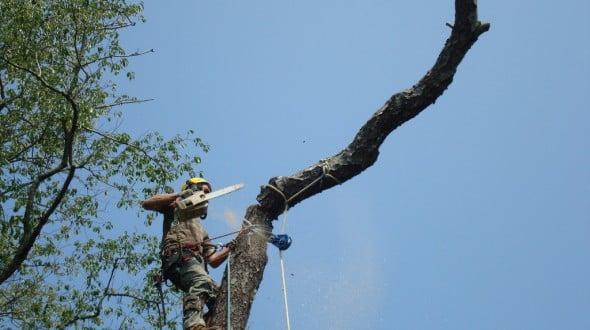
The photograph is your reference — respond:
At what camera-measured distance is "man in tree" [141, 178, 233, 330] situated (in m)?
4.20

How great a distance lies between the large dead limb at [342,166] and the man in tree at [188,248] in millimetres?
256

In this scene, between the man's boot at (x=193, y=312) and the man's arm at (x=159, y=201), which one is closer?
the man's boot at (x=193, y=312)

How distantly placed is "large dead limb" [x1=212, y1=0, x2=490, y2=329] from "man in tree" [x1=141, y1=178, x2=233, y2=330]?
0.26 meters

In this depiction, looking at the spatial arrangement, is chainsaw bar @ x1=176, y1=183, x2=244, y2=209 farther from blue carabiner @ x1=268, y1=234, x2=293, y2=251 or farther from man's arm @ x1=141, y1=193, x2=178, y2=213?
blue carabiner @ x1=268, y1=234, x2=293, y2=251

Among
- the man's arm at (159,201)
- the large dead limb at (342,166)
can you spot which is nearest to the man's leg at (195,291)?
the large dead limb at (342,166)

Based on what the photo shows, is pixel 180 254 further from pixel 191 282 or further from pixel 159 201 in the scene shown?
pixel 159 201

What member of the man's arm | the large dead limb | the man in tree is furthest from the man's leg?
the man's arm

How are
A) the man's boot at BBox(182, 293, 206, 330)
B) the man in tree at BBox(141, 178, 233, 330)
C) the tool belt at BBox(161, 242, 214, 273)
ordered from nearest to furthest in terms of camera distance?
the man's boot at BBox(182, 293, 206, 330) → the man in tree at BBox(141, 178, 233, 330) → the tool belt at BBox(161, 242, 214, 273)

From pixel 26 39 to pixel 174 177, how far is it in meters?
2.86

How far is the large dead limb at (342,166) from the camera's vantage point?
3.91m

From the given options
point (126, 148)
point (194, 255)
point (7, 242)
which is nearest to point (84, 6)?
point (126, 148)

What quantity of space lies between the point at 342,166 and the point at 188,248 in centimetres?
127

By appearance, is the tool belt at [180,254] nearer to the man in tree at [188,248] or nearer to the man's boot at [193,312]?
the man in tree at [188,248]

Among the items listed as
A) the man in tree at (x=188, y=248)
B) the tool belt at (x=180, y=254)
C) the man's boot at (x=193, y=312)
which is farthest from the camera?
the tool belt at (x=180, y=254)
